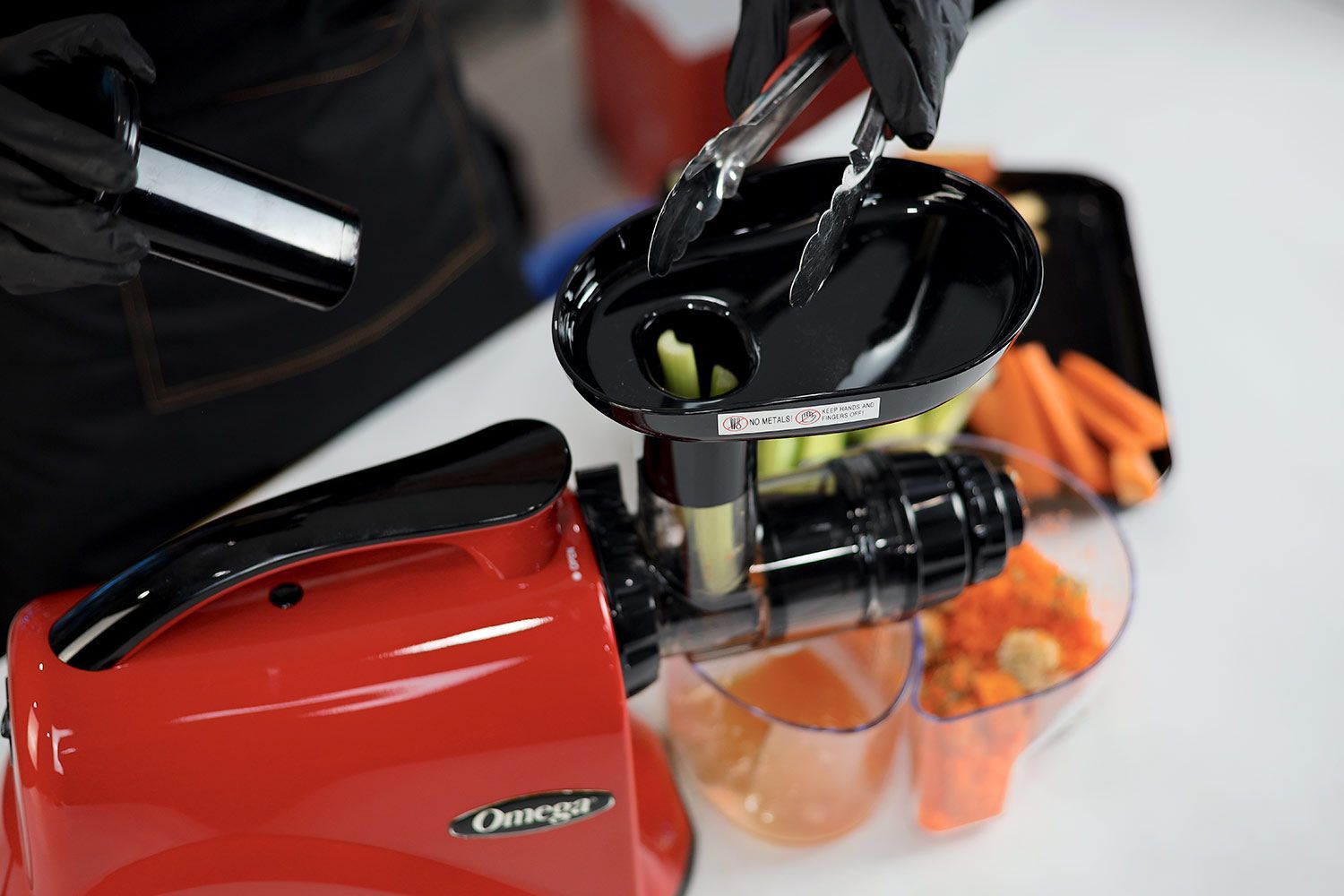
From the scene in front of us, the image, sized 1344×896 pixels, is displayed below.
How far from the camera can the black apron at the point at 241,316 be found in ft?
3.48

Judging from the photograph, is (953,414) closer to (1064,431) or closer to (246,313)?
(1064,431)

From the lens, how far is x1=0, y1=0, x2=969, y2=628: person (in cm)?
106

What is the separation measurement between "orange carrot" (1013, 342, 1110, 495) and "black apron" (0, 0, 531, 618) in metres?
0.52

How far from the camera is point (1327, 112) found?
1.42 meters

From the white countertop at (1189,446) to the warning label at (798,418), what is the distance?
410 millimetres

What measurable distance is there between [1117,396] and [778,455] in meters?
0.34

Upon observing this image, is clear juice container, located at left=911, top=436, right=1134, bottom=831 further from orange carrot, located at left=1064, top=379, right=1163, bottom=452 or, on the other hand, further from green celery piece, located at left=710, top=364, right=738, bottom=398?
green celery piece, located at left=710, top=364, right=738, bottom=398

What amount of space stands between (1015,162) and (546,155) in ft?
5.34

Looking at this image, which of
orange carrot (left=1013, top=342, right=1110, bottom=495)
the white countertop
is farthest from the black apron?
orange carrot (left=1013, top=342, right=1110, bottom=495)

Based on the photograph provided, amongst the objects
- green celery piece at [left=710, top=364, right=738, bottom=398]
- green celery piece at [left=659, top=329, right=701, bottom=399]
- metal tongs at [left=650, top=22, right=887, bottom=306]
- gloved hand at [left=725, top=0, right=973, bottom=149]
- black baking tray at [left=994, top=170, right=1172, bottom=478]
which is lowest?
black baking tray at [left=994, top=170, right=1172, bottom=478]

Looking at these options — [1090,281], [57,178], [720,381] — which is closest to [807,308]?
[720,381]

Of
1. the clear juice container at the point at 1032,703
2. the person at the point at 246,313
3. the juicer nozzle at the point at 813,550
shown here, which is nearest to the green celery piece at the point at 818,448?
the clear juice container at the point at 1032,703

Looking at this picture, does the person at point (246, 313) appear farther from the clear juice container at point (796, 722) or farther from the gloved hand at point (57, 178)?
the clear juice container at point (796, 722)

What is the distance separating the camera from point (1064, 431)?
1.05 meters
